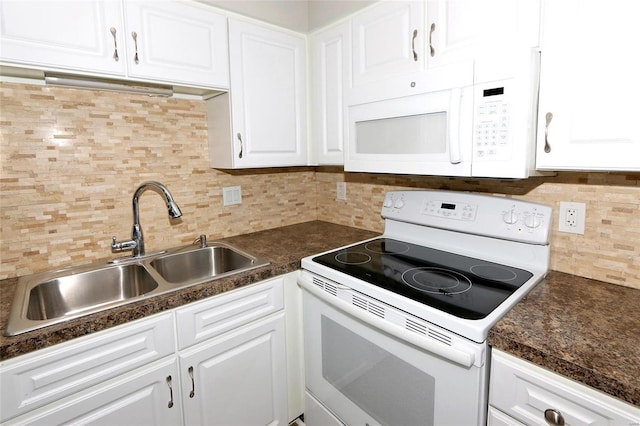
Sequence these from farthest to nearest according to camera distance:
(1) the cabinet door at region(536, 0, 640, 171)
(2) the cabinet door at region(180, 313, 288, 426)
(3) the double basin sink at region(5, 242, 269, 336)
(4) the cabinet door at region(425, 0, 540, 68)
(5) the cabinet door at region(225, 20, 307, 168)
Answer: (5) the cabinet door at region(225, 20, 307, 168) → (2) the cabinet door at region(180, 313, 288, 426) → (3) the double basin sink at region(5, 242, 269, 336) → (4) the cabinet door at region(425, 0, 540, 68) → (1) the cabinet door at region(536, 0, 640, 171)

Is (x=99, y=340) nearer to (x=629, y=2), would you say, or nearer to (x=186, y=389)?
(x=186, y=389)

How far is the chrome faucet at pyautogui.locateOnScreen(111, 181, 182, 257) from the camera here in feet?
5.03

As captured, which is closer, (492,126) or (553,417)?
(553,417)

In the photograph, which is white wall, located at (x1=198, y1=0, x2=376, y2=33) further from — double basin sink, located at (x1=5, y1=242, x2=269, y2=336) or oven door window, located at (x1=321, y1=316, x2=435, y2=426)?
oven door window, located at (x1=321, y1=316, x2=435, y2=426)

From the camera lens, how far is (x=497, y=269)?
135 centimetres

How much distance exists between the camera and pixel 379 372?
123 centimetres

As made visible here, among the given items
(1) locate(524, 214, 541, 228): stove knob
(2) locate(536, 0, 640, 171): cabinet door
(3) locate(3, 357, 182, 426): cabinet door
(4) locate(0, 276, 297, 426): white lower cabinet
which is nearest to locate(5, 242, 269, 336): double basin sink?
(4) locate(0, 276, 297, 426): white lower cabinet

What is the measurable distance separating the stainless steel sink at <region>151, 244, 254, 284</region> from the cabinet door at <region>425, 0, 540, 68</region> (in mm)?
1151

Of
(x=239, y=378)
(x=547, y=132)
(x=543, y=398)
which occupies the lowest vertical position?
(x=239, y=378)

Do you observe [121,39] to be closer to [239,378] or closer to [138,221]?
[138,221]

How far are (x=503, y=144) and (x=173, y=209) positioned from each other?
131cm

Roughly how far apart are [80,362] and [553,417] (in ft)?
4.25

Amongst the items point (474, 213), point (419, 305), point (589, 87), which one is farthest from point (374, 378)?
point (589, 87)

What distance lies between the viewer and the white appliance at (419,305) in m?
1.01
